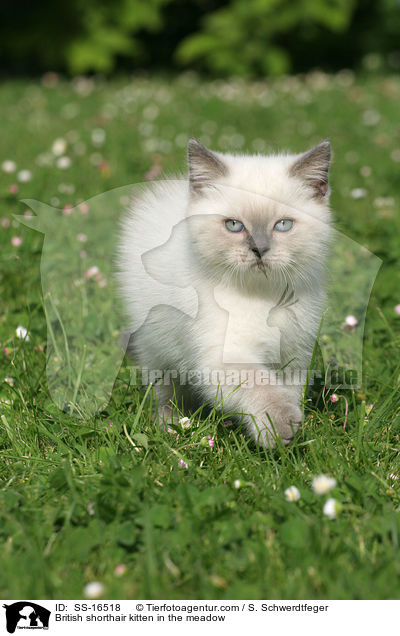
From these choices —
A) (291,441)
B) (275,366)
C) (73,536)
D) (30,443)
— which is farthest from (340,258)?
(73,536)

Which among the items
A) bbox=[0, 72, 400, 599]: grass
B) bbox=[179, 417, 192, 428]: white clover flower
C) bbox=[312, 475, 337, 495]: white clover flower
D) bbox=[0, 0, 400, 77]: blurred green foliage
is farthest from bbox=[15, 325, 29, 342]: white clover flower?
bbox=[0, 0, 400, 77]: blurred green foliage

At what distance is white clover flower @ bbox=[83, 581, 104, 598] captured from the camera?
1400 mm

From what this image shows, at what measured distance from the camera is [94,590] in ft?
4.60

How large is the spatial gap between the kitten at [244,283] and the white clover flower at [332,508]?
0.30m

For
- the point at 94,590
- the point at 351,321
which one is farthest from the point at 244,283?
the point at 94,590

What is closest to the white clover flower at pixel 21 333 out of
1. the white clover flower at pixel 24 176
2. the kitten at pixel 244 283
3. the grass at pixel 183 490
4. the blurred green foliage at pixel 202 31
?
the grass at pixel 183 490

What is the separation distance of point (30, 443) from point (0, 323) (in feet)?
2.90

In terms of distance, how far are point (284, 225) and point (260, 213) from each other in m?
0.09

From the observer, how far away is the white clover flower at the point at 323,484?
163cm

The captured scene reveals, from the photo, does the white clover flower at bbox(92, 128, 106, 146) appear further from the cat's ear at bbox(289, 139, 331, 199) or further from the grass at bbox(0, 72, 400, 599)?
the cat's ear at bbox(289, 139, 331, 199)

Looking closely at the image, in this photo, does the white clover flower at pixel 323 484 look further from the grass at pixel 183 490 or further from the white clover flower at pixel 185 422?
the white clover flower at pixel 185 422

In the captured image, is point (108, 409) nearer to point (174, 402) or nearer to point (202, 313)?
point (174, 402)

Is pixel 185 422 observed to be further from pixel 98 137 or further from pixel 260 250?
pixel 98 137

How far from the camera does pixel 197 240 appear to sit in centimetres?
200
